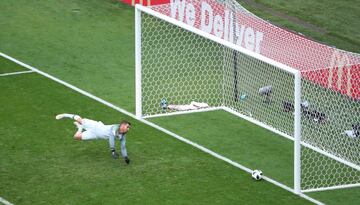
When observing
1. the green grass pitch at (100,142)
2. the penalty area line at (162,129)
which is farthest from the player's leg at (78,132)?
the penalty area line at (162,129)

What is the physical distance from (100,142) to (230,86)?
301 cm

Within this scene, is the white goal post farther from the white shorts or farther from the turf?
the turf

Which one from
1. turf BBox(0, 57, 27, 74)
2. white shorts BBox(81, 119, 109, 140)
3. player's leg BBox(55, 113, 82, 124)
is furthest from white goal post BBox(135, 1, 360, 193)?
turf BBox(0, 57, 27, 74)

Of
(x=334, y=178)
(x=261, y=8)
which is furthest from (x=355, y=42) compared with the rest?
(x=334, y=178)

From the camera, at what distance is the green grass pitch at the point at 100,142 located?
17.7 meters

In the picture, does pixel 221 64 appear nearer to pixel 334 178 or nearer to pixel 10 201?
pixel 334 178

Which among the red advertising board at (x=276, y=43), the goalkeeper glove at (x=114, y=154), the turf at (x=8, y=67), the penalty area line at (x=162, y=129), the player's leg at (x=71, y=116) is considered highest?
the red advertising board at (x=276, y=43)

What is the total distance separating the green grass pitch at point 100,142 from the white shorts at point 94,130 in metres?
0.45

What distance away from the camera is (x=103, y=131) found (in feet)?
60.6

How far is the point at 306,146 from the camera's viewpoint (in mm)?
19328

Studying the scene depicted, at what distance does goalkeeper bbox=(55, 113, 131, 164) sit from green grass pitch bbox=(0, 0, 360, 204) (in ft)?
1.10

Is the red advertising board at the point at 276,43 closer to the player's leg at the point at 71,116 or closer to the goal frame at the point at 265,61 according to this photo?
the goal frame at the point at 265,61

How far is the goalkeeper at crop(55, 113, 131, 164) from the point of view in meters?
18.3

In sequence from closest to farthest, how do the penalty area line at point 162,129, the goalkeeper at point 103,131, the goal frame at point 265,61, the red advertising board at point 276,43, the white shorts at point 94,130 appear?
1. the goal frame at point 265,61
2. the penalty area line at point 162,129
3. the goalkeeper at point 103,131
4. the white shorts at point 94,130
5. the red advertising board at point 276,43
